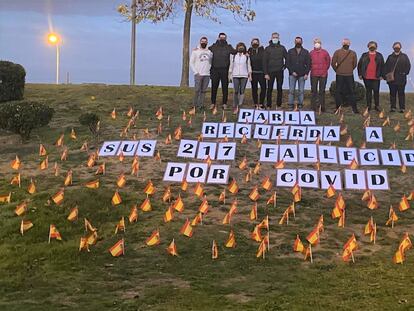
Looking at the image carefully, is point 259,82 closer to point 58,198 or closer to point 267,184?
point 267,184

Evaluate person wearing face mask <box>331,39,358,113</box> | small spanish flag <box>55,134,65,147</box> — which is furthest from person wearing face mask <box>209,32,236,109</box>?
small spanish flag <box>55,134,65,147</box>

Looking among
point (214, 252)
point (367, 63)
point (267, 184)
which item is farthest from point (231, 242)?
point (367, 63)

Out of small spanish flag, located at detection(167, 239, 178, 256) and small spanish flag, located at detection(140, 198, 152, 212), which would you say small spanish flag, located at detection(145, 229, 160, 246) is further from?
small spanish flag, located at detection(140, 198, 152, 212)

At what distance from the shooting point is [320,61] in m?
17.0

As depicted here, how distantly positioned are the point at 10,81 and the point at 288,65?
939 centimetres

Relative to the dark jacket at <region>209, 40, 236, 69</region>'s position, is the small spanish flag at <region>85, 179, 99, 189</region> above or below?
below

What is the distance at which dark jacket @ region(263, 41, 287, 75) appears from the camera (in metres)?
16.5

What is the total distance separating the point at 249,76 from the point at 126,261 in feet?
30.9

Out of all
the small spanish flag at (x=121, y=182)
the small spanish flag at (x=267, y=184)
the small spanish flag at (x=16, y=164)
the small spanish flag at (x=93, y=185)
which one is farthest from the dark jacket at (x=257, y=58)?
the small spanish flag at (x=16, y=164)

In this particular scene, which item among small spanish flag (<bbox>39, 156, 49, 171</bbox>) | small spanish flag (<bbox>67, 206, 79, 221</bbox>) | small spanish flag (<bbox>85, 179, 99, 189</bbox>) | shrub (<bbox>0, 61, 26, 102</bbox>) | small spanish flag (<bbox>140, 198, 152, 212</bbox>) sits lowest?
small spanish flag (<bbox>67, 206, 79, 221</bbox>)

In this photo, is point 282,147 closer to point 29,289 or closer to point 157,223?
point 157,223

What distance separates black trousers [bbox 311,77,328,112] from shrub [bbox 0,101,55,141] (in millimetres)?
7783

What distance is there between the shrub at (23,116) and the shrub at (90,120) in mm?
1036

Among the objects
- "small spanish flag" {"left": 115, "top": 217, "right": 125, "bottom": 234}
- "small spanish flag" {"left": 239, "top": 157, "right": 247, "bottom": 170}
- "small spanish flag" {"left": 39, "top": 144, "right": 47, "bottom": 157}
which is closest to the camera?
"small spanish flag" {"left": 115, "top": 217, "right": 125, "bottom": 234}
